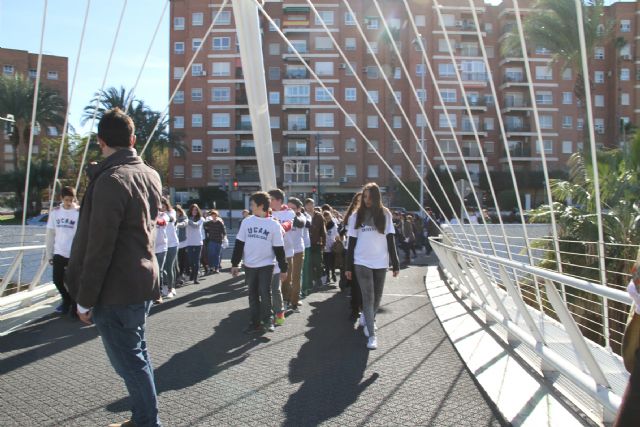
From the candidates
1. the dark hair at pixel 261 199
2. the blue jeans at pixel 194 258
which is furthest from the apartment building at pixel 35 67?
the dark hair at pixel 261 199

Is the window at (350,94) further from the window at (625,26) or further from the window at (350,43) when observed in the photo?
the window at (625,26)

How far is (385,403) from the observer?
439 centimetres

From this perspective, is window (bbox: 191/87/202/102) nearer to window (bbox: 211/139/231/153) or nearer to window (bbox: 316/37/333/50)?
window (bbox: 211/139/231/153)

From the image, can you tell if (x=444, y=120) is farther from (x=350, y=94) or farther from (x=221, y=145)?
(x=221, y=145)

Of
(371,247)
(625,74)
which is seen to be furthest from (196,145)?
(371,247)

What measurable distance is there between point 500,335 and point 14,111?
1991 inches

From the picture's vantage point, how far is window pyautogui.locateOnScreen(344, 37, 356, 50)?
5715 cm

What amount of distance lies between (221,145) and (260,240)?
175 ft

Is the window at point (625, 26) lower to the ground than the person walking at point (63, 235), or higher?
higher

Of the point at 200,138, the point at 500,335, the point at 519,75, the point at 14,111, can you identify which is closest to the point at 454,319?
the point at 500,335

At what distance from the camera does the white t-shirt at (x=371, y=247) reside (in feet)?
21.6

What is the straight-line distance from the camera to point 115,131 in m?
3.61

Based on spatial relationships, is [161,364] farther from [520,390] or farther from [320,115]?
[320,115]

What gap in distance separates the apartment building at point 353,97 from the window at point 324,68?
0.10 m
